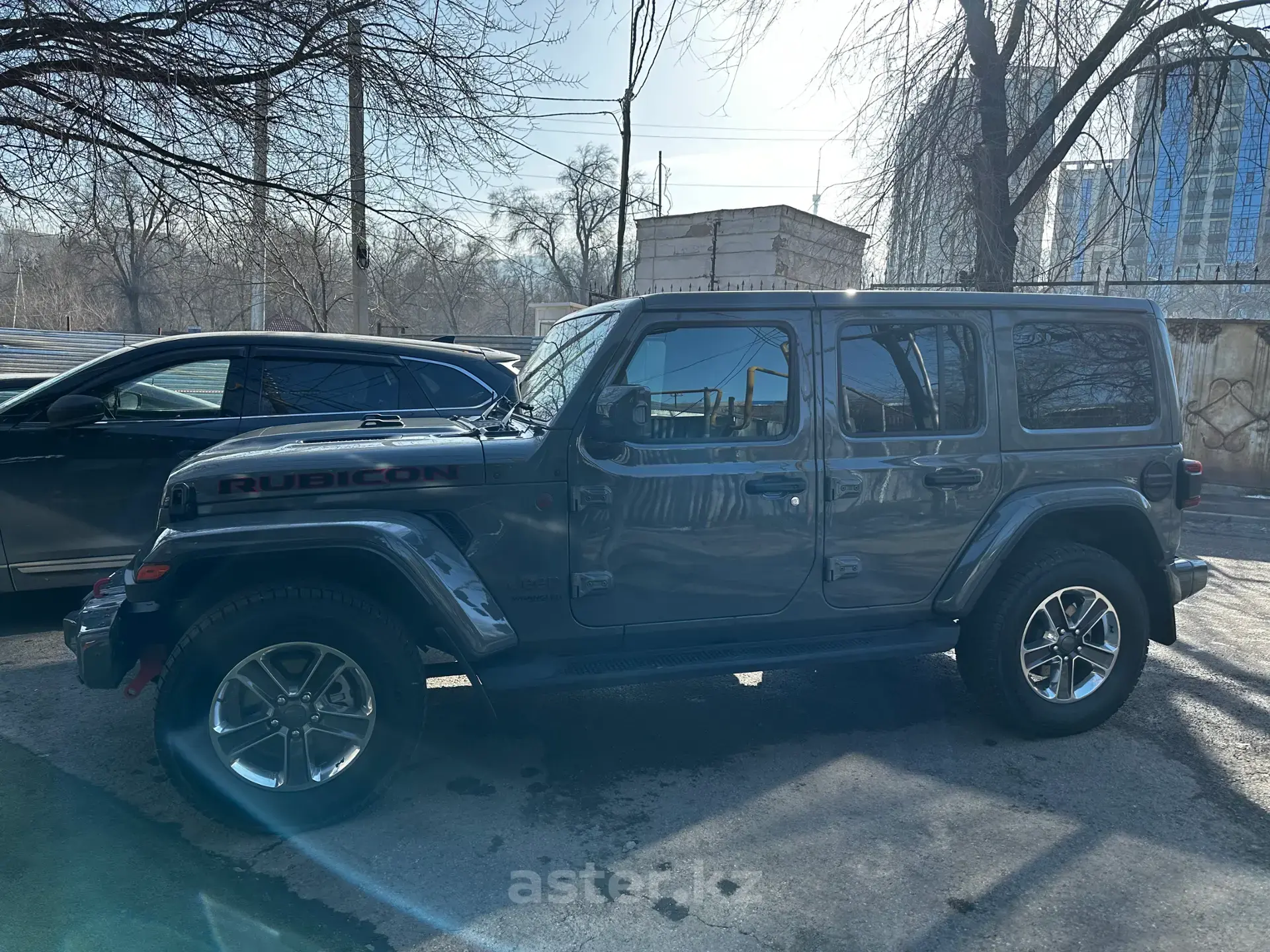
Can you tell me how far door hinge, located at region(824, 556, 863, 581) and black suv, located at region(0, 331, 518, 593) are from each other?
200 cm

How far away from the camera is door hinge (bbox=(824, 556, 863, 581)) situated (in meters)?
3.71

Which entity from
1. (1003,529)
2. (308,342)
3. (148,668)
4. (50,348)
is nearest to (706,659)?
(1003,529)

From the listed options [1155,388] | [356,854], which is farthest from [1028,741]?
[356,854]

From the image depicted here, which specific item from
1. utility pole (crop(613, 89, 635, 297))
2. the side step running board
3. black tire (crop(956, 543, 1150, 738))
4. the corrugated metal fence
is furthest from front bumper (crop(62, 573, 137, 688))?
utility pole (crop(613, 89, 635, 297))

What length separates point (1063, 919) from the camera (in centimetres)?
266

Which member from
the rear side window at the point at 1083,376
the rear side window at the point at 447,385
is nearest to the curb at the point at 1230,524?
the rear side window at the point at 1083,376

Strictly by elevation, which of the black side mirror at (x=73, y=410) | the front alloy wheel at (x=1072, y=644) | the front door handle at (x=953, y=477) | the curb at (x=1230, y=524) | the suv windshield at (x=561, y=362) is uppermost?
the suv windshield at (x=561, y=362)

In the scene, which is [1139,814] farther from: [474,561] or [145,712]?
[145,712]

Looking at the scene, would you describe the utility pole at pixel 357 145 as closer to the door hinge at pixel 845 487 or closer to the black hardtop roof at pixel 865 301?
the black hardtop roof at pixel 865 301

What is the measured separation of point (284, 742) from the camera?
316 cm

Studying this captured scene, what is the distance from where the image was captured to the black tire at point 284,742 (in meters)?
3.03

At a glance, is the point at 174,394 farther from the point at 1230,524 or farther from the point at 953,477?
the point at 1230,524

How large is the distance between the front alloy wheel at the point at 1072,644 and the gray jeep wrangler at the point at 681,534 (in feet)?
0.05

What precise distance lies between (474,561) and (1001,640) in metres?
2.36
